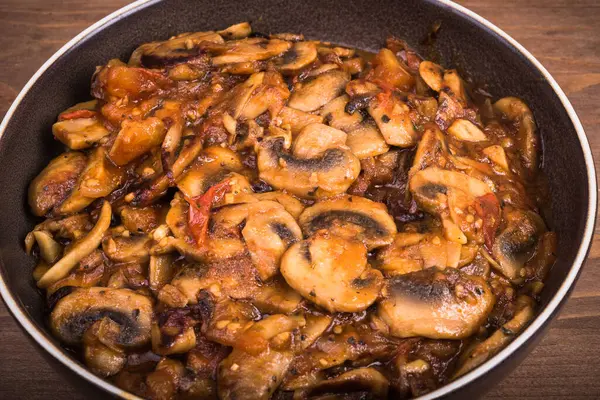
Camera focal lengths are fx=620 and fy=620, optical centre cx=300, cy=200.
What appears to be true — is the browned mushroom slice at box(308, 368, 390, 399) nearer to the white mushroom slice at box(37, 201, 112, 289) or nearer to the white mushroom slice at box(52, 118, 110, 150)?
the white mushroom slice at box(37, 201, 112, 289)

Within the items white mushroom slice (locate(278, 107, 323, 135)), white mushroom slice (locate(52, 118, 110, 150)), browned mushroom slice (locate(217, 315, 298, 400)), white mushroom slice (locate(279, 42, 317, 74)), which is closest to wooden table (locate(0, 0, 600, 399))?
white mushroom slice (locate(52, 118, 110, 150))

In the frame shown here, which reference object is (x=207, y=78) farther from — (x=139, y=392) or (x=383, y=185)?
(x=139, y=392)

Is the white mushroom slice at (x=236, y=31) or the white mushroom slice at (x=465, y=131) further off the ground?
the white mushroom slice at (x=236, y=31)

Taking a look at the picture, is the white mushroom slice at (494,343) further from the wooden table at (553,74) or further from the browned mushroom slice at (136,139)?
the browned mushroom slice at (136,139)

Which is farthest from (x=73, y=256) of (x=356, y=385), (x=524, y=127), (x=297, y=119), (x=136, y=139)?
(x=524, y=127)

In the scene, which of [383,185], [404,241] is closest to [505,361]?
[404,241]

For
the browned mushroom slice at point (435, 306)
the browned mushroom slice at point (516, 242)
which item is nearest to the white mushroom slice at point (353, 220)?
the browned mushroom slice at point (435, 306)

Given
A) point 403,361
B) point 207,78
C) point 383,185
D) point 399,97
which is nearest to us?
point 403,361

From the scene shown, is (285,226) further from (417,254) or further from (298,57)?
(298,57)
